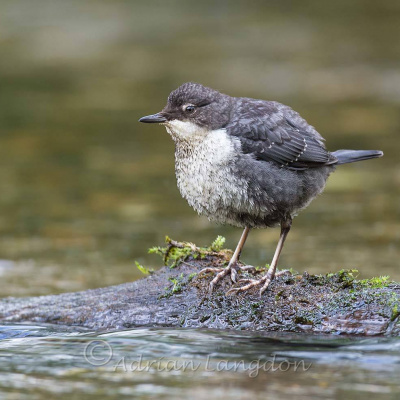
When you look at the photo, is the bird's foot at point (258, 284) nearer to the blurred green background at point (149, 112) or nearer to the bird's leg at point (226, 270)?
the bird's leg at point (226, 270)

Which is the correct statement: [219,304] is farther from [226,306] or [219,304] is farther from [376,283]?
Answer: [376,283]

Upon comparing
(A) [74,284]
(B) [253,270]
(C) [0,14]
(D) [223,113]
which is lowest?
(A) [74,284]

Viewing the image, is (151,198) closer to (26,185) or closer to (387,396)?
(26,185)

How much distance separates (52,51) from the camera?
17.8 meters

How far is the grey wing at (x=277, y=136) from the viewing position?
5340 millimetres

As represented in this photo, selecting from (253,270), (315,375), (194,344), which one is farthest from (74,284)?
(315,375)

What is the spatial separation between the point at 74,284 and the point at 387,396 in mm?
3974

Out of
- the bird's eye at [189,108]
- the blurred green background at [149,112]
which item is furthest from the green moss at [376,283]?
the blurred green background at [149,112]

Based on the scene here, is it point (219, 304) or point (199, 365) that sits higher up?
point (219, 304)

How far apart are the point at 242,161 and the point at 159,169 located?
606 centimetres

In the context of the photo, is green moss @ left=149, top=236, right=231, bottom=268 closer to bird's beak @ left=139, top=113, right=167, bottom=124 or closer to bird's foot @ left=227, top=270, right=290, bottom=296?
bird's foot @ left=227, top=270, right=290, bottom=296

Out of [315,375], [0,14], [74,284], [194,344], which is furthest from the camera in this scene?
[0,14]

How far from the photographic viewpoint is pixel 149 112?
1323 cm

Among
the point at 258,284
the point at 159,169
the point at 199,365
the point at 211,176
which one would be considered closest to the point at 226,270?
the point at 258,284
